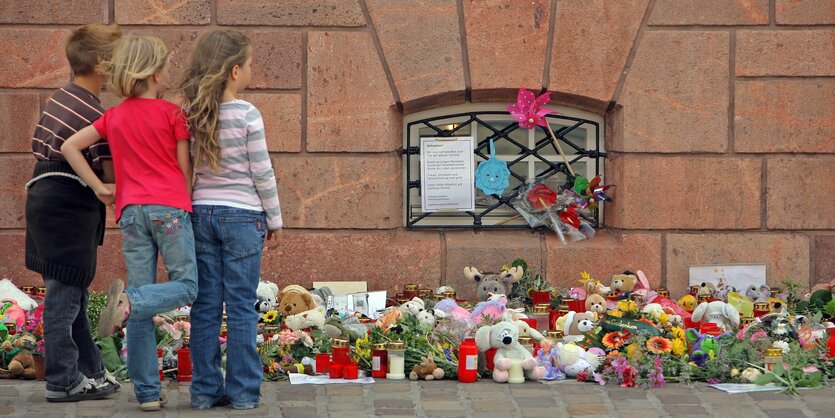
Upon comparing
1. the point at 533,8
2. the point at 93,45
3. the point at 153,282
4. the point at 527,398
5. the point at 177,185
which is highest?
the point at 533,8

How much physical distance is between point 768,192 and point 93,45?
410cm

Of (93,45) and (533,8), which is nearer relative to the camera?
(93,45)

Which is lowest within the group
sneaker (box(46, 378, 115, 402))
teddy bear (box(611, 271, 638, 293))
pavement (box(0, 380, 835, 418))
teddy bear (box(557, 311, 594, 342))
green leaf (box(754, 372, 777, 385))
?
pavement (box(0, 380, 835, 418))

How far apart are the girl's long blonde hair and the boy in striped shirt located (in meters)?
0.42

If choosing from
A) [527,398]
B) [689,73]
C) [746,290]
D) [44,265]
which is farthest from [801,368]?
[44,265]

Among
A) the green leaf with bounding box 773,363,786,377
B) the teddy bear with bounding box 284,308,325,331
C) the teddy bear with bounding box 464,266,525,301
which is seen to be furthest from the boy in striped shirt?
the green leaf with bounding box 773,363,786,377

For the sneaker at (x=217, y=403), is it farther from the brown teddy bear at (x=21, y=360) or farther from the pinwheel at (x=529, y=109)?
the pinwheel at (x=529, y=109)

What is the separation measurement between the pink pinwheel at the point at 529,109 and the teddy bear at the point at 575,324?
143 cm

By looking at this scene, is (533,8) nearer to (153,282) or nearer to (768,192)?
(768,192)

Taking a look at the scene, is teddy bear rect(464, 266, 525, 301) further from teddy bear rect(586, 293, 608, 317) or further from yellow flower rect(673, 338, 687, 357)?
yellow flower rect(673, 338, 687, 357)

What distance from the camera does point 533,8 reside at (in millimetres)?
7109

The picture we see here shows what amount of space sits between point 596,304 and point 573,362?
3.43 ft

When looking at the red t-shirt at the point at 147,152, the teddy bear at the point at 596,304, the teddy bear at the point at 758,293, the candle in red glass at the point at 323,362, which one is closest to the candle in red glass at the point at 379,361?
the candle in red glass at the point at 323,362

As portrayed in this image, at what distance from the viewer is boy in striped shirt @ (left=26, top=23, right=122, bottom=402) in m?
4.90
